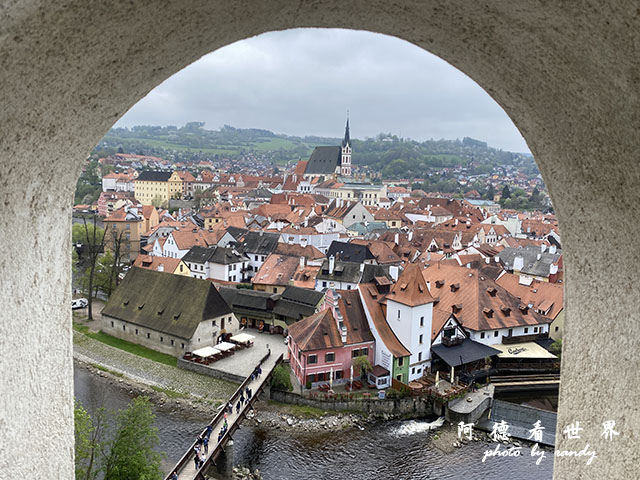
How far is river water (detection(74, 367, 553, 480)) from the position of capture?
1373 centimetres

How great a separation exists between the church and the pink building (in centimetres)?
6949

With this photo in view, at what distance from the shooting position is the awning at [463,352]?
19.4 m

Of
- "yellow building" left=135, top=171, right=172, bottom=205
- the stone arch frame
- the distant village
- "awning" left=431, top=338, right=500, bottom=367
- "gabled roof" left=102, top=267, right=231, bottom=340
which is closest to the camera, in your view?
the stone arch frame

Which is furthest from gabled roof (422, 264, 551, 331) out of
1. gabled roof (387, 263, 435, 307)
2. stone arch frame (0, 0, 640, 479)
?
stone arch frame (0, 0, 640, 479)

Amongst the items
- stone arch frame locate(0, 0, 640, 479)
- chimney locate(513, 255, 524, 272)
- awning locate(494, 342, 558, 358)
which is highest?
stone arch frame locate(0, 0, 640, 479)

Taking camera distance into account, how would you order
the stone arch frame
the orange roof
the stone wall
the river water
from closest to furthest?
the stone arch frame → the river water → the stone wall → the orange roof

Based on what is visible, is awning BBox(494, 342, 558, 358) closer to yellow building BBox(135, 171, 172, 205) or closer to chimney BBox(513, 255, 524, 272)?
chimney BBox(513, 255, 524, 272)

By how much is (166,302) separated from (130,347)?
2.31m

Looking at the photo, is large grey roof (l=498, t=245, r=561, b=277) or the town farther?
large grey roof (l=498, t=245, r=561, b=277)

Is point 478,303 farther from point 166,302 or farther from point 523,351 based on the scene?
point 166,302

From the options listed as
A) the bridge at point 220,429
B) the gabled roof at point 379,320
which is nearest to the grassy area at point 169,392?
the bridge at point 220,429

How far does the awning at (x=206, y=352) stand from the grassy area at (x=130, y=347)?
3.63 ft

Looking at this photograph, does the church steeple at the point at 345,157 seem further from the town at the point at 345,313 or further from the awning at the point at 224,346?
the awning at the point at 224,346

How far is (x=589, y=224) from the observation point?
2.10 metres
